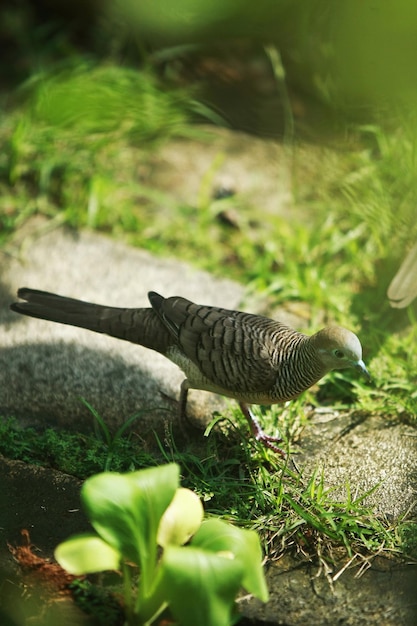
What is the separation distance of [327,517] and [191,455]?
740 millimetres

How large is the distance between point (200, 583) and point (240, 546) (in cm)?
26

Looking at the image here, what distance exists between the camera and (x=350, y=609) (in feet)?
9.12

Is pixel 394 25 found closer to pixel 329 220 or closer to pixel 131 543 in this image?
pixel 131 543

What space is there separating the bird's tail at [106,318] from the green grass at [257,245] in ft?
1.71

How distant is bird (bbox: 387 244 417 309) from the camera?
4094 millimetres

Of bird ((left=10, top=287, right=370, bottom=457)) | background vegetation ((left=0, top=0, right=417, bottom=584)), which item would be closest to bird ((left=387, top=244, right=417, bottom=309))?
background vegetation ((left=0, top=0, right=417, bottom=584))

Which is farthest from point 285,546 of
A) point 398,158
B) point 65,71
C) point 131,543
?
point 65,71

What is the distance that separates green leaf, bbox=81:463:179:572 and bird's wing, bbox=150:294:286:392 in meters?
0.95

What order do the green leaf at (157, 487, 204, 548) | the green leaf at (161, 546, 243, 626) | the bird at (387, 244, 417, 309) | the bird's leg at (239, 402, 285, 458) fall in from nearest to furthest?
the green leaf at (161, 546, 243, 626)
the green leaf at (157, 487, 204, 548)
the bird's leg at (239, 402, 285, 458)
the bird at (387, 244, 417, 309)

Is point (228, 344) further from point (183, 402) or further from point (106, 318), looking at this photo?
point (106, 318)

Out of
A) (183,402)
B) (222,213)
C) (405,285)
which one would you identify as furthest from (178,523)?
(222,213)

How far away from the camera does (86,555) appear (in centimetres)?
246

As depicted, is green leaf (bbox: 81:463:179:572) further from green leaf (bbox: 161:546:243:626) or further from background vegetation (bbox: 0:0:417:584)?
background vegetation (bbox: 0:0:417:584)

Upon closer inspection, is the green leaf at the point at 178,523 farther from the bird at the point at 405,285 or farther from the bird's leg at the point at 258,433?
the bird at the point at 405,285
